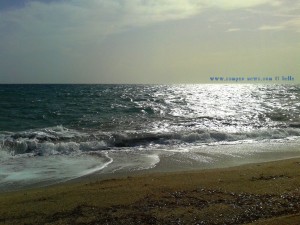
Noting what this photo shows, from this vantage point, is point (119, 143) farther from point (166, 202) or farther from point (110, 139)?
point (166, 202)

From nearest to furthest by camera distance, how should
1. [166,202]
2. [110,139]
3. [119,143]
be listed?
[166,202] → [119,143] → [110,139]

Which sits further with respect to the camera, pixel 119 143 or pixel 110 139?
pixel 110 139

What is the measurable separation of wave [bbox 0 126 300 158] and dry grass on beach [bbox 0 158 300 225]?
22.7 feet

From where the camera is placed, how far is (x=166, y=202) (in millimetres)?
6023

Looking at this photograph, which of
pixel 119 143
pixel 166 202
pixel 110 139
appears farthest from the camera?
pixel 110 139

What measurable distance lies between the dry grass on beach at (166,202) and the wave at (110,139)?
6929 mm

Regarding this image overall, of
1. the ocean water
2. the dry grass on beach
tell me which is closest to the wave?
the ocean water

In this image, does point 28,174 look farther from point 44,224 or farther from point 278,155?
point 278,155

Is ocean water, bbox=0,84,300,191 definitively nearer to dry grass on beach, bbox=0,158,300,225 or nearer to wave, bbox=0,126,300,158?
wave, bbox=0,126,300,158

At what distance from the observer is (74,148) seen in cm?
1460

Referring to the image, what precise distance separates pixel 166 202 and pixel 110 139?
10.7 m

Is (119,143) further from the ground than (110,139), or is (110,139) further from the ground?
(110,139)

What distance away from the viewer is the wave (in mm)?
14543

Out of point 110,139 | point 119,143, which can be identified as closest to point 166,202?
point 119,143
